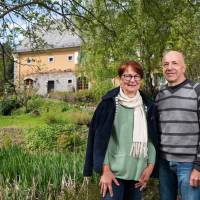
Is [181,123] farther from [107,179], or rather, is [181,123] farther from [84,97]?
[84,97]

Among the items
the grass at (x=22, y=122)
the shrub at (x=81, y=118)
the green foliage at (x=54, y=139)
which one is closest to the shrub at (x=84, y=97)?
the grass at (x=22, y=122)

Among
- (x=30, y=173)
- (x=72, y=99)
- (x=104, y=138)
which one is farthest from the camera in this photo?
(x=72, y=99)

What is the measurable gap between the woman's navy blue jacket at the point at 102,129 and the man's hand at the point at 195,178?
1.27 feet

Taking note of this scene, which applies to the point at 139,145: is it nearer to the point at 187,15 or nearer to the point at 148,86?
the point at 187,15

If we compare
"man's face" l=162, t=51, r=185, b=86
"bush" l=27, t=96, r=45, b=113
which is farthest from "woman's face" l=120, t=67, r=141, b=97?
"bush" l=27, t=96, r=45, b=113

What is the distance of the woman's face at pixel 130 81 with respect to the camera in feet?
11.8

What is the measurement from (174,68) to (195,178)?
87 centimetres

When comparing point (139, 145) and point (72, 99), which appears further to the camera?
point (72, 99)

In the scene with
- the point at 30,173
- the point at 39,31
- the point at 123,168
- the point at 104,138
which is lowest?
the point at 30,173

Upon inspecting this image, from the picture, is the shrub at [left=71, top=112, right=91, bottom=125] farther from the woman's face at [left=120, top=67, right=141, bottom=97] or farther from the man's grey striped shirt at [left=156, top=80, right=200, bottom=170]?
the woman's face at [left=120, top=67, right=141, bottom=97]

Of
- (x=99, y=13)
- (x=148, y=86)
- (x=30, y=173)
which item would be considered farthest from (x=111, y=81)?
(x=30, y=173)

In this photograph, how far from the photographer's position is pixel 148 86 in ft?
48.3

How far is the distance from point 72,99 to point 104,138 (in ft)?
108

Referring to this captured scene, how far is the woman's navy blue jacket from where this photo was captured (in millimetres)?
3564
